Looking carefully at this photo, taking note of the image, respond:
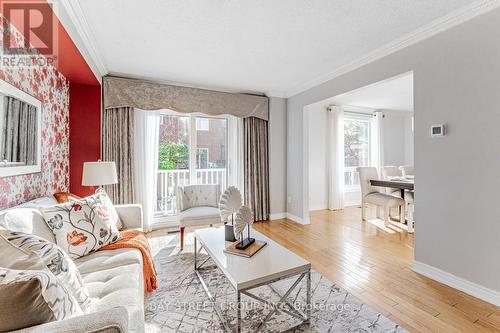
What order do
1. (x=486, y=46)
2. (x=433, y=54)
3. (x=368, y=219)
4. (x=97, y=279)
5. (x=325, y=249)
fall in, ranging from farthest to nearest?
(x=368, y=219), (x=325, y=249), (x=433, y=54), (x=486, y=46), (x=97, y=279)

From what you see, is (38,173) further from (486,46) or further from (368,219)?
(368,219)

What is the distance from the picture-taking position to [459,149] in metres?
2.13

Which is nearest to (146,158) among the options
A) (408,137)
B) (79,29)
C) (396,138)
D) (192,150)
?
(192,150)

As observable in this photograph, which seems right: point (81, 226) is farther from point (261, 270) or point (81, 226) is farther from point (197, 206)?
point (197, 206)

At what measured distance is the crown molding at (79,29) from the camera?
189cm

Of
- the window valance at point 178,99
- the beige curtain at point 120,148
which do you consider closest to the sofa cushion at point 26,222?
the beige curtain at point 120,148

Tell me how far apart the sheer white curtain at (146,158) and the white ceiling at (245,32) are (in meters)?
0.69

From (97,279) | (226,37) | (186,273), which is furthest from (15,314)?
Result: (226,37)

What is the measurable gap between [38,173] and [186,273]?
1.74 m

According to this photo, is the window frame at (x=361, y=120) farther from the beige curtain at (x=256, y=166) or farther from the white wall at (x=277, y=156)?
the beige curtain at (x=256, y=166)

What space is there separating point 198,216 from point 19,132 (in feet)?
6.16

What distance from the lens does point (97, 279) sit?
4.93ft

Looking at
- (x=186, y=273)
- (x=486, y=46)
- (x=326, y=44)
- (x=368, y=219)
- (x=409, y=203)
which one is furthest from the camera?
(x=368, y=219)

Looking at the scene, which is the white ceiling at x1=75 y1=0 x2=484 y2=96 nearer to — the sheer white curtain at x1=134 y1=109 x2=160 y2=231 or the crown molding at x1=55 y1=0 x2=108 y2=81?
the crown molding at x1=55 y1=0 x2=108 y2=81
